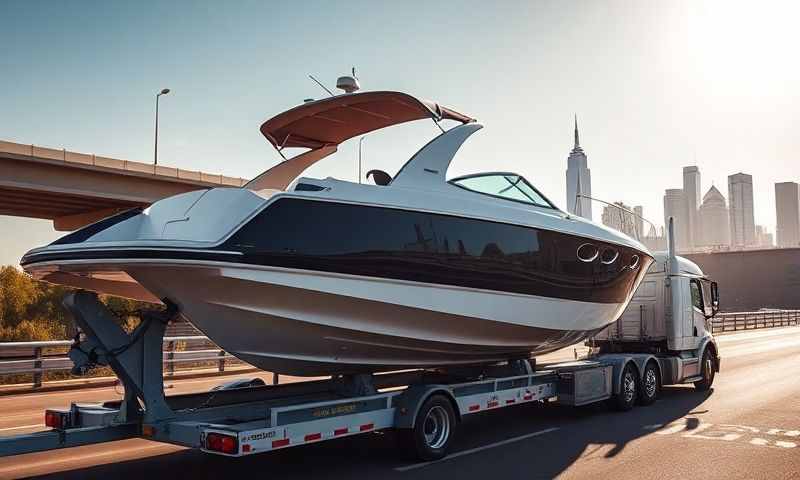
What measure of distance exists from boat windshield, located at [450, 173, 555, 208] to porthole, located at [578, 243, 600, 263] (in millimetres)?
720

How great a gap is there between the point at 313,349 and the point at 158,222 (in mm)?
1924

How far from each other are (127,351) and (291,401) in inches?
78.7

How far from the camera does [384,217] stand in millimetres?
7465

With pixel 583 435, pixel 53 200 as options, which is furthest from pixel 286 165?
pixel 53 200

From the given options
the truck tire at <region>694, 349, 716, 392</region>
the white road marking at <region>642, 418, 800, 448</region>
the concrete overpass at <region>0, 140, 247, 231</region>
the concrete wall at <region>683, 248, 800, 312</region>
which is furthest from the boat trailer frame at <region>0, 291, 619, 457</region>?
the concrete wall at <region>683, 248, 800, 312</region>

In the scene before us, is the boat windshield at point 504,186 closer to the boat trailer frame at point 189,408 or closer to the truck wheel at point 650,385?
the boat trailer frame at point 189,408

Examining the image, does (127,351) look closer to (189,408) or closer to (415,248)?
(189,408)

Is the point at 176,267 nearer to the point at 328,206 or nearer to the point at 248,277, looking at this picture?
the point at 248,277

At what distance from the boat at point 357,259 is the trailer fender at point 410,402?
0.55 metres

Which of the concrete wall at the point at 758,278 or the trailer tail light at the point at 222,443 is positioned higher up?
the concrete wall at the point at 758,278

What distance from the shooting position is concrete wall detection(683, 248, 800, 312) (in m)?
84.2

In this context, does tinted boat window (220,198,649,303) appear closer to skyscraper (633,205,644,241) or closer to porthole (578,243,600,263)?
porthole (578,243,600,263)

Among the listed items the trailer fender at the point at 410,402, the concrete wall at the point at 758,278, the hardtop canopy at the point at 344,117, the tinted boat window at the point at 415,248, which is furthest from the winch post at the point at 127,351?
the concrete wall at the point at 758,278

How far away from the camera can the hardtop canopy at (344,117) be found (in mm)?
8555
